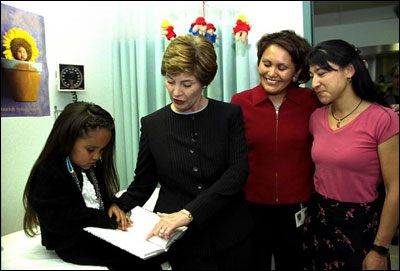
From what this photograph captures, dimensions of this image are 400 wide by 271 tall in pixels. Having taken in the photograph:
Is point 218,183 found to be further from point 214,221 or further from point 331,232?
point 331,232

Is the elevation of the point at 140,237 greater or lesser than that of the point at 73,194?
lesser

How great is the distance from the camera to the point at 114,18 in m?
2.27

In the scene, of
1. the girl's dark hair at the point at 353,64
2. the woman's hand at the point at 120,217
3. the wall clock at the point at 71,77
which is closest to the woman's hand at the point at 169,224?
the woman's hand at the point at 120,217

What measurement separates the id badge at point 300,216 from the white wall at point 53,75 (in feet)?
3.44

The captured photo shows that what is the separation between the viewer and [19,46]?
1339 mm

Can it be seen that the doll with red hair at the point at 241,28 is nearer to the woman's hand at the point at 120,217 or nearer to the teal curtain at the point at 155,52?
the teal curtain at the point at 155,52

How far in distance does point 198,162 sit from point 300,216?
1.78ft

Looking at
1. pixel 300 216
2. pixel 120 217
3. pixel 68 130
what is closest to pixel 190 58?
pixel 68 130

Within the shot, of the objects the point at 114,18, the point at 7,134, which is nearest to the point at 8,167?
the point at 7,134

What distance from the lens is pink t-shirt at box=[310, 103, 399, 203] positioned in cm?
112

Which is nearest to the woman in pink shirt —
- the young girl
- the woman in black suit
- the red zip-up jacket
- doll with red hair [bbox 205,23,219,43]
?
the red zip-up jacket

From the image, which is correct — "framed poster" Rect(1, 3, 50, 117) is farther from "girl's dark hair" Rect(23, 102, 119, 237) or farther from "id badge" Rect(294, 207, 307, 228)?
"id badge" Rect(294, 207, 307, 228)

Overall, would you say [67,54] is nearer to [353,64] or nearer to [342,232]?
[353,64]

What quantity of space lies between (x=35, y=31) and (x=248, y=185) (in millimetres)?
1162
